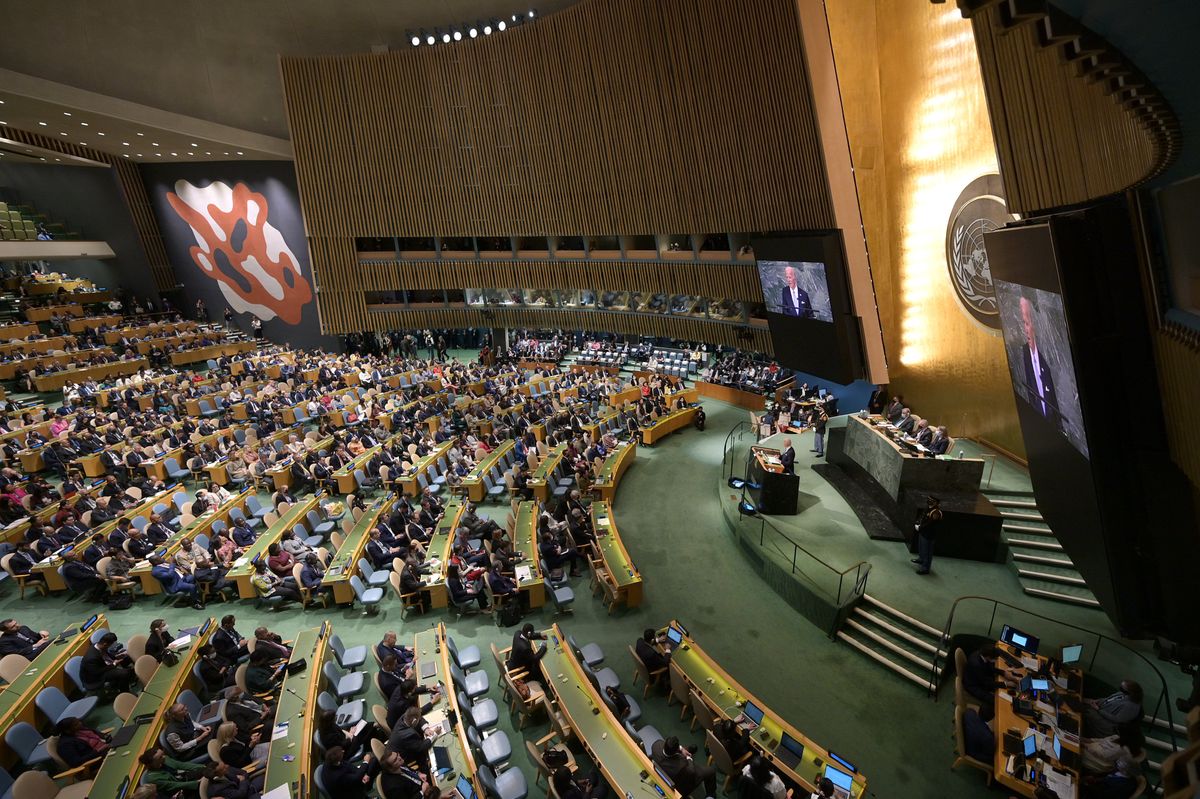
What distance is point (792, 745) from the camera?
215 inches

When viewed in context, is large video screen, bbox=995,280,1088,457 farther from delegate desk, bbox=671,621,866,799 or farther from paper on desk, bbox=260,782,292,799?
paper on desk, bbox=260,782,292,799

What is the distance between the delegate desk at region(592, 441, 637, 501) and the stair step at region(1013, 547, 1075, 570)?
6.98 m

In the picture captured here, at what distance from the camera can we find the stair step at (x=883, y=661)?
23.1ft

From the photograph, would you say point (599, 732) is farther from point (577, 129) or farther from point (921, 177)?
point (577, 129)

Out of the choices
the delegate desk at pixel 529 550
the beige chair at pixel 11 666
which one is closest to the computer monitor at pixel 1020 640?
the delegate desk at pixel 529 550

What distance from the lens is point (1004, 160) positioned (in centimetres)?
580

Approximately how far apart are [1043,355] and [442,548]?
8257 mm

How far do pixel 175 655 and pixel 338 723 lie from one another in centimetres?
224

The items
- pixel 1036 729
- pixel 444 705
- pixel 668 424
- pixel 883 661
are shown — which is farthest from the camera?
pixel 668 424

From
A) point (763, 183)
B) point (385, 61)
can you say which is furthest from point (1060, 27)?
point (385, 61)

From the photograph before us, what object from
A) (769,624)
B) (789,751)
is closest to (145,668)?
(789,751)

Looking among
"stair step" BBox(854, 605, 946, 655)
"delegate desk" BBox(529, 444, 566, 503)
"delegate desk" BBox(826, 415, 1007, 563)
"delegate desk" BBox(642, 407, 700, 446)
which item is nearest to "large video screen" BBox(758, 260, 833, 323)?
"delegate desk" BBox(826, 415, 1007, 563)

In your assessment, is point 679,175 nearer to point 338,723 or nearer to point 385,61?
point 385,61

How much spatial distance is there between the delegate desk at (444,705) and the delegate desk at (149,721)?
2433 mm
